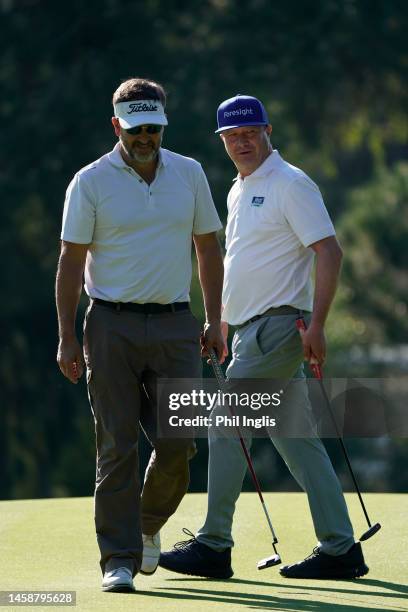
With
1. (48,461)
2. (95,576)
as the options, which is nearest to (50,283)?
(48,461)

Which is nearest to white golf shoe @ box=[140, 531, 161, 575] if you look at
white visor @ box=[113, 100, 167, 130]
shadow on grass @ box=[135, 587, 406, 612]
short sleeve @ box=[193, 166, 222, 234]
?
shadow on grass @ box=[135, 587, 406, 612]

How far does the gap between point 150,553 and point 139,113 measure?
5.89 ft

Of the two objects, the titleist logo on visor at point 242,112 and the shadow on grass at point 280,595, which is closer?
the shadow on grass at point 280,595

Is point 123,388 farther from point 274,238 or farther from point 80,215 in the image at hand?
point 274,238

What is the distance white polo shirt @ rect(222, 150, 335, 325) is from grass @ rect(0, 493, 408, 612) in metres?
1.14

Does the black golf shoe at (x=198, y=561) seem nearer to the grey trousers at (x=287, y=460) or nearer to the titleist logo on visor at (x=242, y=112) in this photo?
the grey trousers at (x=287, y=460)

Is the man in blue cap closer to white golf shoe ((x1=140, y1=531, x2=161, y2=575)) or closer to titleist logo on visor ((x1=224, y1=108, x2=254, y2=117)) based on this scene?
titleist logo on visor ((x1=224, y1=108, x2=254, y2=117))

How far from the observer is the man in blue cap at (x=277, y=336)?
257 inches

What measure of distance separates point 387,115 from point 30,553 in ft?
62.2

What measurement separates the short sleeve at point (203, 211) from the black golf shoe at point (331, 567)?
1.41m

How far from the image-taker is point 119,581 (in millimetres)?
6090

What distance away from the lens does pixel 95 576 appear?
21.5 feet

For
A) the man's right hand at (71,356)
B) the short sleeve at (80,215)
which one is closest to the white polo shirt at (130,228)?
the short sleeve at (80,215)

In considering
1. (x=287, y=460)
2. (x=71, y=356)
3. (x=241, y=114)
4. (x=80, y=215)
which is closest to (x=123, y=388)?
(x=71, y=356)
